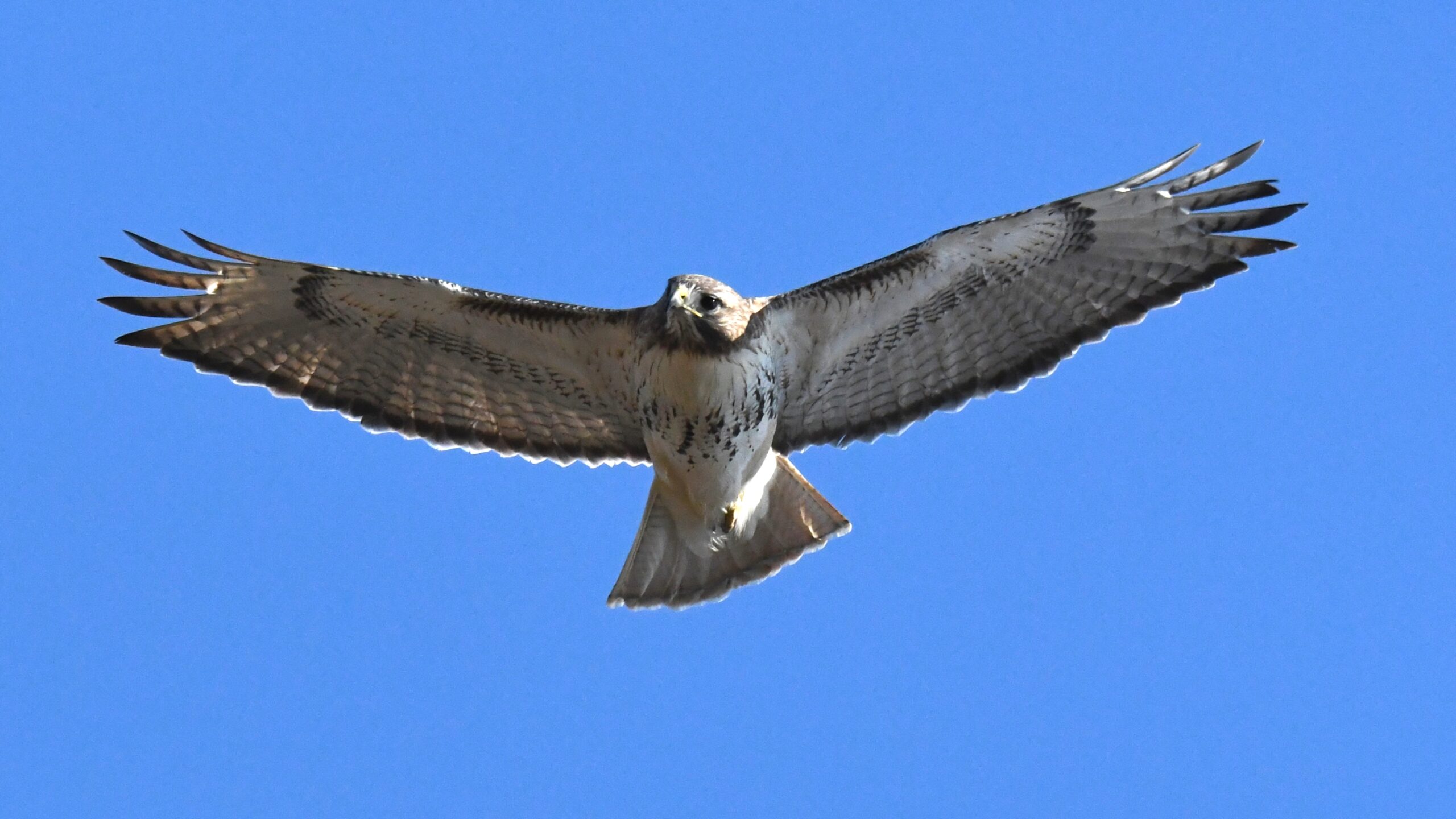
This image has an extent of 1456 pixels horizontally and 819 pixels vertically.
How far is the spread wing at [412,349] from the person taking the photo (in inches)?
392

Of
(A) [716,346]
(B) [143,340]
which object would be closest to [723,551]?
(A) [716,346]

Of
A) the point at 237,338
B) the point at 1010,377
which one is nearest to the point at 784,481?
the point at 1010,377

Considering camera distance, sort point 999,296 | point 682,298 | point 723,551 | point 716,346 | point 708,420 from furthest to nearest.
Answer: point 723,551, point 999,296, point 708,420, point 716,346, point 682,298

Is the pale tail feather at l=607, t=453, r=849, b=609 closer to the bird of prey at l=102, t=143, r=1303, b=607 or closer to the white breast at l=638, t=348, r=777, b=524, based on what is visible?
the bird of prey at l=102, t=143, r=1303, b=607

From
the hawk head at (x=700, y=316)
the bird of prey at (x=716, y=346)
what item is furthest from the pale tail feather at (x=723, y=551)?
the hawk head at (x=700, y=316)

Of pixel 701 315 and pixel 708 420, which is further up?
pixel 701 315

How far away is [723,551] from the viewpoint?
10.4 m

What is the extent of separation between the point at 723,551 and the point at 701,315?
6.12 ft

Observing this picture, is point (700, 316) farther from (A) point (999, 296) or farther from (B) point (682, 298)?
(A) point (999, 296)

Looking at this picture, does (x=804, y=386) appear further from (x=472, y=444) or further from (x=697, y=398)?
(x=472, y=444)

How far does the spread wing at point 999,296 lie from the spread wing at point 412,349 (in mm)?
1177

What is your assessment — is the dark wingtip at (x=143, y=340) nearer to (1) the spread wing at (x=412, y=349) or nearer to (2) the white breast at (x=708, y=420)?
(1) the spread wing at (x=412, y=349)

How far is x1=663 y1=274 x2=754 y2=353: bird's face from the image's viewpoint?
9.09 m

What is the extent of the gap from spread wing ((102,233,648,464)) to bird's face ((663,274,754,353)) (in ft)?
1.82
